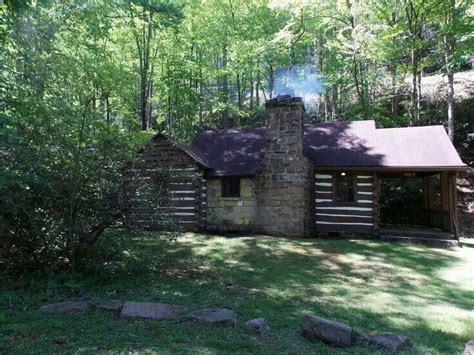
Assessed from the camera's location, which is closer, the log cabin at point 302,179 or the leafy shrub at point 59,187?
the leafy shrub at point 59,187

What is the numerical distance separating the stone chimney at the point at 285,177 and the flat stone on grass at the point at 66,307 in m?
8.78

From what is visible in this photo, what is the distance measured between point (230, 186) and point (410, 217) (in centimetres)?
850

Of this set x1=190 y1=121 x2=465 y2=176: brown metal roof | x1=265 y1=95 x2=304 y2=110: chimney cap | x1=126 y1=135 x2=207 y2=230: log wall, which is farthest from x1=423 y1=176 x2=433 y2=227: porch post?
x1=126 y1=135 x2=207 y2=230: log wall

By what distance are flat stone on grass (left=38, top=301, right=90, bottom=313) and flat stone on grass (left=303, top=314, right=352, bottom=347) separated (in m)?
3.00

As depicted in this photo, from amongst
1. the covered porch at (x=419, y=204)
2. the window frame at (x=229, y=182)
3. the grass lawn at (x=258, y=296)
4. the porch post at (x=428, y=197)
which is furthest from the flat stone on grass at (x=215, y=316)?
the porch post at (x=428, y=197)

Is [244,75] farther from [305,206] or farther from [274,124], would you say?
[305,206]

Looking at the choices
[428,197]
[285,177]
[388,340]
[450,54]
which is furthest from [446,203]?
[388,340]

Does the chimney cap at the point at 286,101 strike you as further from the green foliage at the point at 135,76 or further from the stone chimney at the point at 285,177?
the green foliage at the point at 135,76

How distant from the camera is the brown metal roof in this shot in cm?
1294

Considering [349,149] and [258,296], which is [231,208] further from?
[258,296]

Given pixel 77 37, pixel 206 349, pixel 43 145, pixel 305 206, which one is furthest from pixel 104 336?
pixel 305 206

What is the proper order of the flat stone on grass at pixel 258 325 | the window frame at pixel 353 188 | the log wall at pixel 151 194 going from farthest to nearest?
the window frame at pixel 353 188 < the log wall at pixel 151 194 < the flat stone on grass at pixel 258 325

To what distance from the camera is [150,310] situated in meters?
5.15

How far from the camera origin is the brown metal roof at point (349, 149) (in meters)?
12.9
